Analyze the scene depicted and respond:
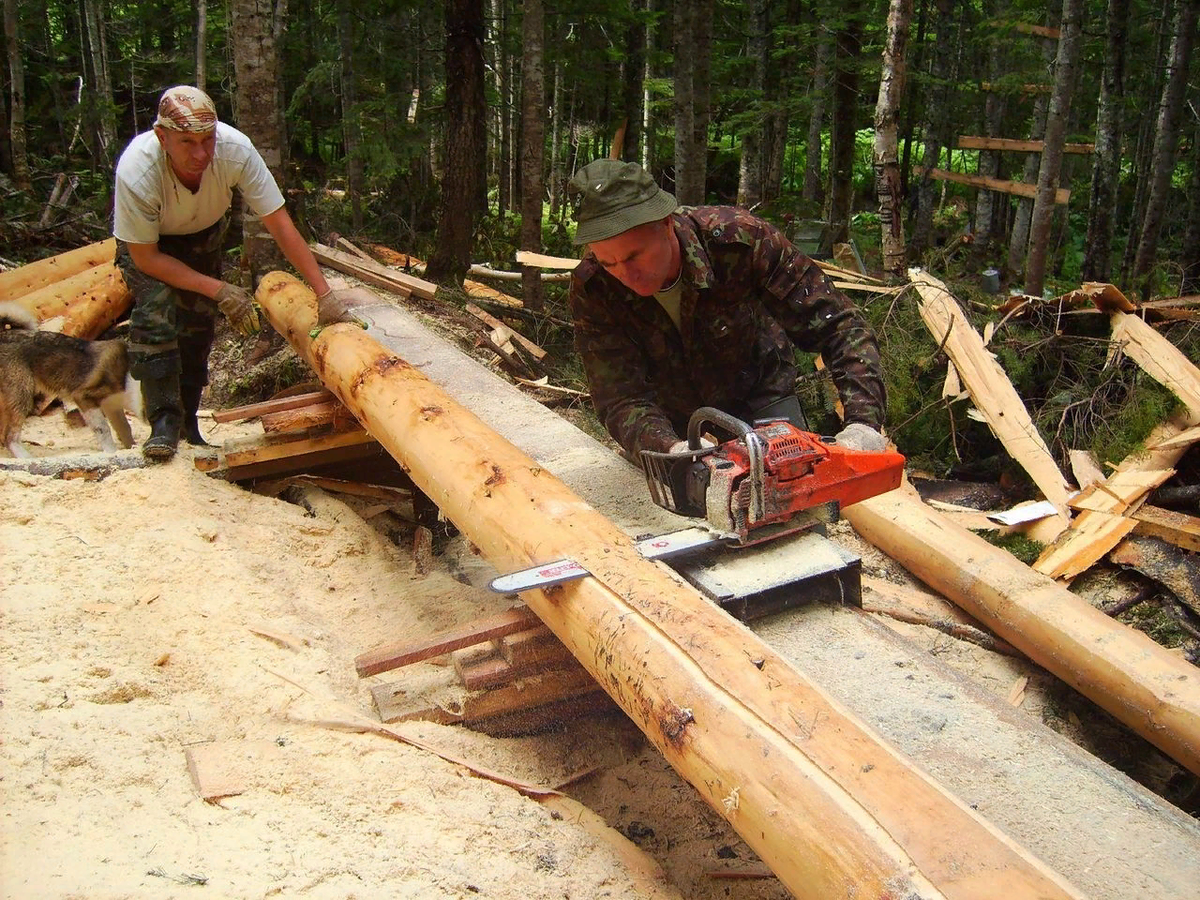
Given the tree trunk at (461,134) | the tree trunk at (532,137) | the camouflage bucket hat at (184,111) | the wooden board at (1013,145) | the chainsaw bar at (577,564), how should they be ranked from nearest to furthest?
the chainsaw bar at (577,564)
the camouflage bucket hat at (184,111)
the tree trunk at (532,137)
the tree trunk at (461,134)
the wooden board at (1013,145)

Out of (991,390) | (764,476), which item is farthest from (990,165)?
(764,476)

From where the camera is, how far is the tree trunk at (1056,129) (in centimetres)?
804

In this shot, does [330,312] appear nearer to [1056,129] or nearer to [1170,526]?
[1170,526]

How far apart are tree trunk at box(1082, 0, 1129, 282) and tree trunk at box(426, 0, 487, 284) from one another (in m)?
6.96

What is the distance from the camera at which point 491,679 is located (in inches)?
120

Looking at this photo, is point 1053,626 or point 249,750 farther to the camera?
point 1053,626

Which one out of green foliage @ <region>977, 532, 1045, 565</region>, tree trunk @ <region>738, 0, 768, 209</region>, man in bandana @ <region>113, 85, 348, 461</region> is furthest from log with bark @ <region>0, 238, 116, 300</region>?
tree trunk @ <region>738, 0, 768, 209</region>

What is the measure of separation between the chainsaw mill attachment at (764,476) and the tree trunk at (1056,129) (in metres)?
6.59

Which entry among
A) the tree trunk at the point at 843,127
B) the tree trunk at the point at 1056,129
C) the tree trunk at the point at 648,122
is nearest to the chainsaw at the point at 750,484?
the tree trunk at the point at 1056,129

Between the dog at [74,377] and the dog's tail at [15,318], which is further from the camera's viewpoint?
the dog's tail at [15,318]

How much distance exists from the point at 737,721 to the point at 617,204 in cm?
181

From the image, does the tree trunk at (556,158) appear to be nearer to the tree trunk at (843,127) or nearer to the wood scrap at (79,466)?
the tree trunk at (843,127)

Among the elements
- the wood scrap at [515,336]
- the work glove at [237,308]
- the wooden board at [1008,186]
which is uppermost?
the wooden board at [1008,186]

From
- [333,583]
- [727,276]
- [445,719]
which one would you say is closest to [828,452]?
[727,276]
